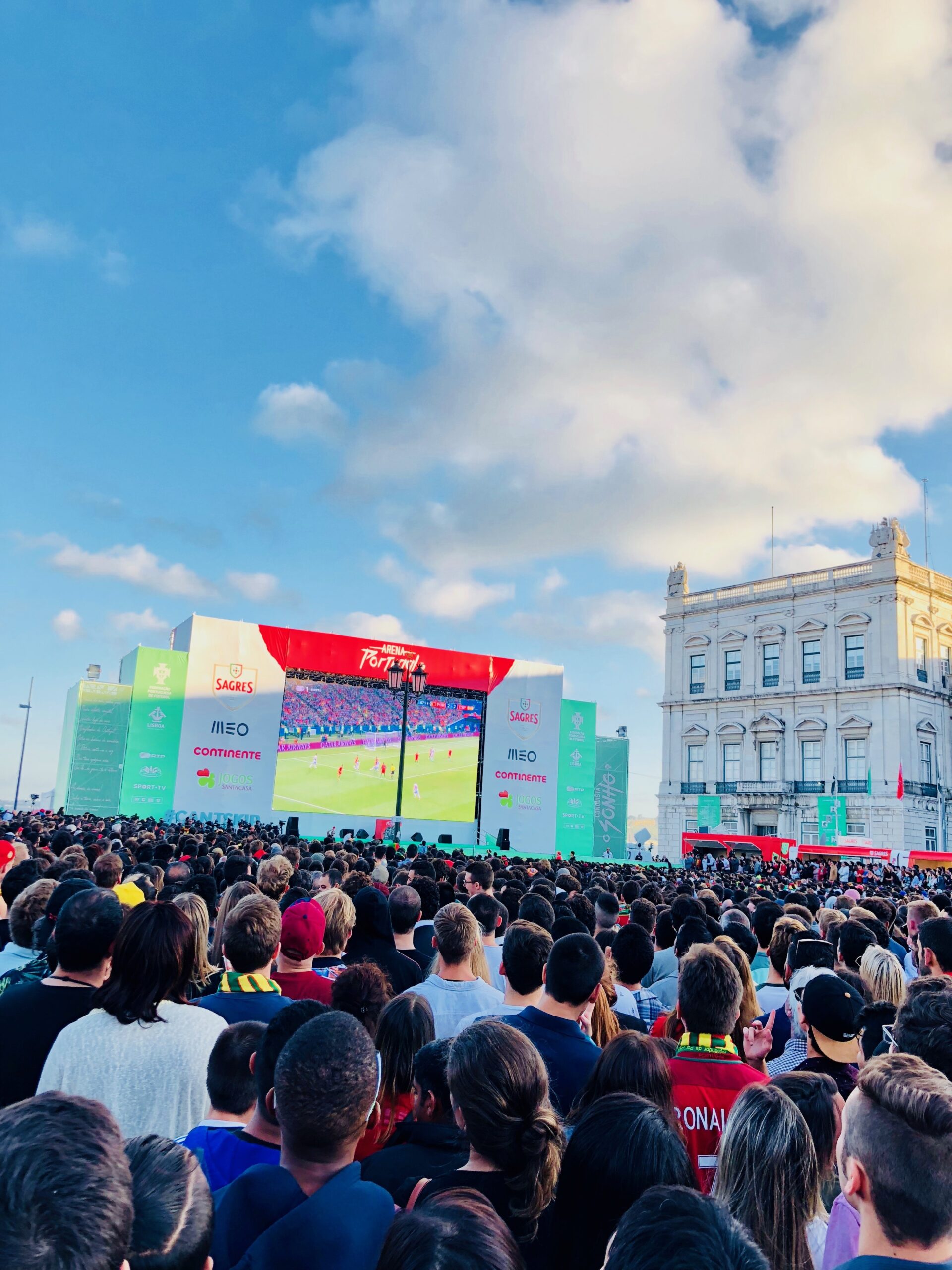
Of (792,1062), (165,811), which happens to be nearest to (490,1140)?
(792,1062)

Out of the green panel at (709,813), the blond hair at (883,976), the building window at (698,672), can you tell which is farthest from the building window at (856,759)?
the blond hair at (883,976)

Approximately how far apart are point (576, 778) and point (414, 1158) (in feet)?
120

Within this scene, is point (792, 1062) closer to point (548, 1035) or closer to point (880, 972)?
point (548, 1035)

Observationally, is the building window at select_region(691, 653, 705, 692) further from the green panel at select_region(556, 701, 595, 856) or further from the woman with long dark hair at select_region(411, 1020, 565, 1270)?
the woman with long dark hair at select_region(411, 1020, 565, 1270)

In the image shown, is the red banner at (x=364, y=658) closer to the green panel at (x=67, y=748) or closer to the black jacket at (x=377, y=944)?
the green panel at (x=67, y=748)

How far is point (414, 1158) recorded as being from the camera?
2617 mm

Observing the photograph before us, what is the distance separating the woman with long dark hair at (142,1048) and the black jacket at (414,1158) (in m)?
0.78

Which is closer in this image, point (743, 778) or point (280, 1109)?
point (280, 1109)

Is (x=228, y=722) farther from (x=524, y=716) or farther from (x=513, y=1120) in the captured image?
(x=513, y=1120)

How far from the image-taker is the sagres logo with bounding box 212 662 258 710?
30.9m

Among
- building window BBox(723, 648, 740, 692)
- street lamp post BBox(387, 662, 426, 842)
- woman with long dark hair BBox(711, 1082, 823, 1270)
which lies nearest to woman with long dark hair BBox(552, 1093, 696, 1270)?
woman with long dark hair BBox(711, 1082, 823, 1270)

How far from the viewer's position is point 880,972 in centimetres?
541

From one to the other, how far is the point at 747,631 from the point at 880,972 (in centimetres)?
4129

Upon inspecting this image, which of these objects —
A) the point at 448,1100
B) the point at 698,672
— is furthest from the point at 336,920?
the point at 698,672
